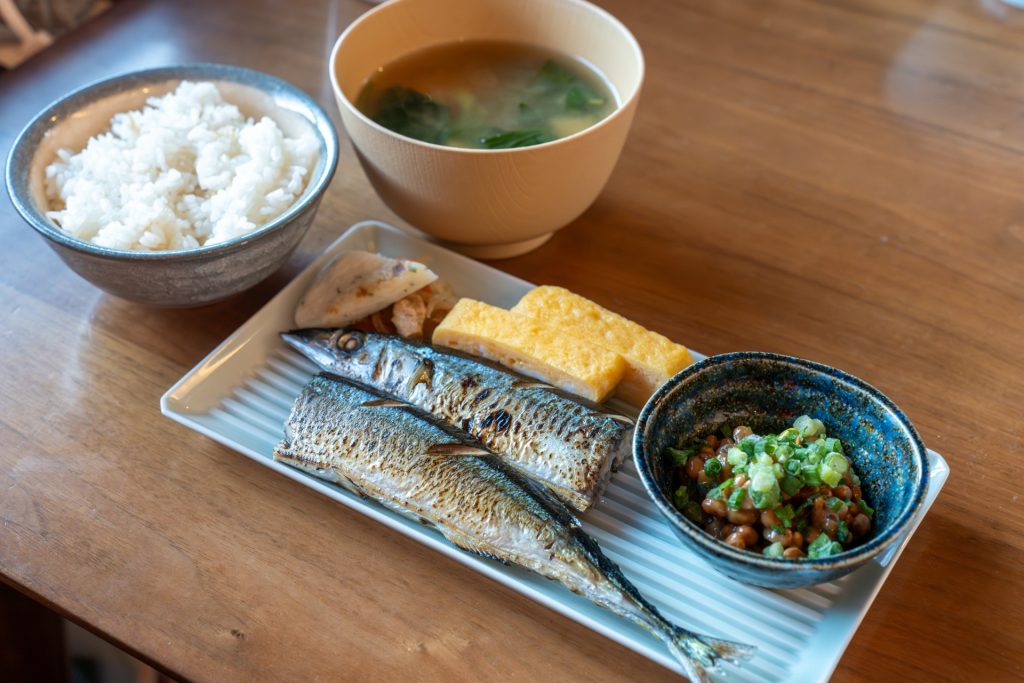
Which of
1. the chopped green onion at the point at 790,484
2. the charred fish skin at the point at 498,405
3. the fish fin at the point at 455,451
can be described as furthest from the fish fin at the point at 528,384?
the chopped green onion at the point at 790,484

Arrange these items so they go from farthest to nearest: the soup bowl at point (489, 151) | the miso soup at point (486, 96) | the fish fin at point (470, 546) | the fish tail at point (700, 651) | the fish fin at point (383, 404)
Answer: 1. the miso soup at point (486, 96)
2. the soup bowl at point (489, 151)
3. the fish fin at point (383, 404)
4. the fish fin at point (470, 546)
5. the fish tail at point (700, 651)

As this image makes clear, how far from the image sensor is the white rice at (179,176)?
118 centimetres

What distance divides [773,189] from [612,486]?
708 millimetres

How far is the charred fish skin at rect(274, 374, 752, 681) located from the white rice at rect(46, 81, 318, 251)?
0.29 m

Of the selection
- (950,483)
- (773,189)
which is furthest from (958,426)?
(773,189)

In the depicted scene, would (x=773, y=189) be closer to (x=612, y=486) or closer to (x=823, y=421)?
(x=823, y=421)

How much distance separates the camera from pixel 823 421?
3.50 ft

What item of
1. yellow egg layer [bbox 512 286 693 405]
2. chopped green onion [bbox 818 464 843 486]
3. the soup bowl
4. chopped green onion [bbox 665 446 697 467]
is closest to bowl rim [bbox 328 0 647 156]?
the soup bowl

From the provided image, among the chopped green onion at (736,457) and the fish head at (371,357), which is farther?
the fish head at (371,357)

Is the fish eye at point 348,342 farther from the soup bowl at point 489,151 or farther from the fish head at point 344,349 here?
the soup bowl at point 489,151

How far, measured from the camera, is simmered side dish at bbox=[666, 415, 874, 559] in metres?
0.92

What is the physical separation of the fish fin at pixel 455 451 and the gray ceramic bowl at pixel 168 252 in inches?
14.2

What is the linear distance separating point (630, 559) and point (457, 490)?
0.21 m

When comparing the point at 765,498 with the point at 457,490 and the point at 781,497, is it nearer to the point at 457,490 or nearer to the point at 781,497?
the point at 781,497
